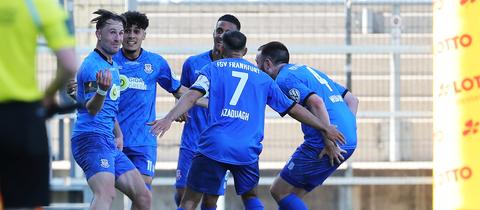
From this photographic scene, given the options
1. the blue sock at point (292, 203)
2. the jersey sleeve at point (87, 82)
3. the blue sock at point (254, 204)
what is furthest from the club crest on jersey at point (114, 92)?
the blue sock at point (292, 203)

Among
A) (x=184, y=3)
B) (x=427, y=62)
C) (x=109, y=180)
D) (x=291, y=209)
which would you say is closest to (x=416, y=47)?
(x=427, y=62)

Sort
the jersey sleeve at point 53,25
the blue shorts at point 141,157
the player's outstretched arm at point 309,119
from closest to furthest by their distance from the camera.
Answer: the jersey sleeve at point 53,25
the player's outstretched arm at point 309,119
the blue shorts at point 141,157

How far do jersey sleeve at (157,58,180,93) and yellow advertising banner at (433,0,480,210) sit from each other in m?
3.33

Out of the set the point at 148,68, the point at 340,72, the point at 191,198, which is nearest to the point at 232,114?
the point at 191,198

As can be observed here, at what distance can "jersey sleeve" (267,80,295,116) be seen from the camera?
945cm

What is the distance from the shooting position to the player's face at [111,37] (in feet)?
30.6

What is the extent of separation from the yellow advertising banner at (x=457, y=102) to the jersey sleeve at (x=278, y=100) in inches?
68.5

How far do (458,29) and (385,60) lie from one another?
222 inches

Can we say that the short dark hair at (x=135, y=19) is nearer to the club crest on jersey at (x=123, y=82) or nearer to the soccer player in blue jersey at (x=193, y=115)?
the club crest on jersey at (x=123, y=82)

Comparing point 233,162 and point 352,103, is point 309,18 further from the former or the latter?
point 233,162

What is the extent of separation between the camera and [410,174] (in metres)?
13.3

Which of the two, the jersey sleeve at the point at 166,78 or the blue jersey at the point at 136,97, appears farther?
the jersey sleeve at the point at 166,78

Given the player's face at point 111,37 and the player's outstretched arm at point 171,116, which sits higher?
the player's face at point 111,37

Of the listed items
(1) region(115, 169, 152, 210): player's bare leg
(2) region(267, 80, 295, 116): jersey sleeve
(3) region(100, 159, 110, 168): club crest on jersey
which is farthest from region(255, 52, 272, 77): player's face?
(3) region(100, 159, 110, 168): club crest on jersey
